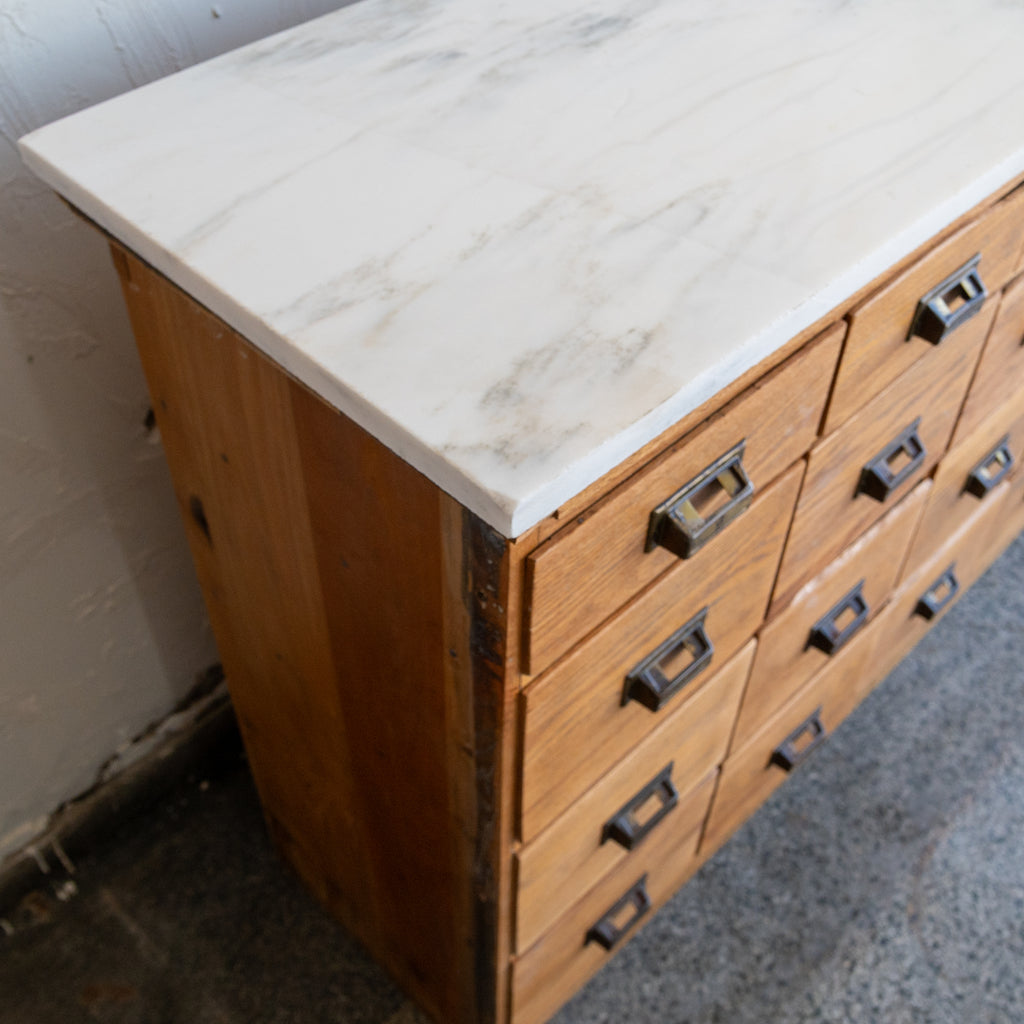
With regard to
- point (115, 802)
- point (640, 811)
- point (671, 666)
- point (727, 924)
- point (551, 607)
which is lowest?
point (727, 924)

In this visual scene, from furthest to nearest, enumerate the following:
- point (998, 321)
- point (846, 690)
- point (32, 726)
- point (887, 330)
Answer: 1. point (846, 690)
2. point (32, 726)
3. point (998, 321)
4. point (887, 330)

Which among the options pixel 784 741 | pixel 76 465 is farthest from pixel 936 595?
pixel 76 465

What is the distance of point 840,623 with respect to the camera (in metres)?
0.97

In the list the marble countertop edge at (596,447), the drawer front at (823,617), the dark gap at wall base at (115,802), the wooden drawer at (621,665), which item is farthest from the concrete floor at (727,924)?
the marble countertop edge at (596,447)

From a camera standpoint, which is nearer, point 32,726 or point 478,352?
point 478,352

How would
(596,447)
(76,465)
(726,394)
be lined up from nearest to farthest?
(596,447)
(726,394)
(76,465)

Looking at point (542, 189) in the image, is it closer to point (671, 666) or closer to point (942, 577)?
point (671, 666)

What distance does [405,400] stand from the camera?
466 mm

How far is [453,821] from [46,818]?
628mm

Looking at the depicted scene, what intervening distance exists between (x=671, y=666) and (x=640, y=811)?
0.19 m

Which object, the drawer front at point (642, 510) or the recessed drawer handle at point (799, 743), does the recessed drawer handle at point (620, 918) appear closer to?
the recessed drawer handle at point (799, 743)

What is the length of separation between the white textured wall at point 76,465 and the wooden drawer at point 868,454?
1.89 feet

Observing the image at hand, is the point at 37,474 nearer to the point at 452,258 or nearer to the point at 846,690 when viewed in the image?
the point at 452,258

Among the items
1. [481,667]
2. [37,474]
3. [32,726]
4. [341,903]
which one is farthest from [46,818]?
[481,667]
